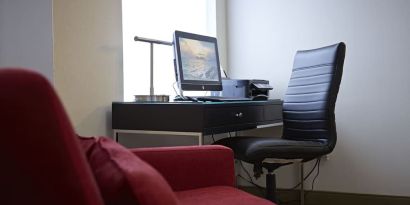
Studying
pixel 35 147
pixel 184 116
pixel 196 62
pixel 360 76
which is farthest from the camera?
pixel 360 76

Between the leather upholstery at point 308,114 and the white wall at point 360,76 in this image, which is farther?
the white wall at point 360,76

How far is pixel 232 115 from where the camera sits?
223 cm

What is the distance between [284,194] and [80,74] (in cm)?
Result: 189

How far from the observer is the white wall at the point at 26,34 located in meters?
1.33

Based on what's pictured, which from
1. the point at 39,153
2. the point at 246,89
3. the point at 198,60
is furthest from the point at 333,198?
the point at 39,153

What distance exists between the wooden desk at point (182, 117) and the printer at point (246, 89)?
317 millimetres

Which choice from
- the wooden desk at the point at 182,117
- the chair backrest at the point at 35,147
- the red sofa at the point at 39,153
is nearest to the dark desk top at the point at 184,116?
the wooden desk at the point at 182,117

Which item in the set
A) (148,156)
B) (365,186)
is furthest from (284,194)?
(148,156)

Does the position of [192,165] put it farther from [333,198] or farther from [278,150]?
[333,198]

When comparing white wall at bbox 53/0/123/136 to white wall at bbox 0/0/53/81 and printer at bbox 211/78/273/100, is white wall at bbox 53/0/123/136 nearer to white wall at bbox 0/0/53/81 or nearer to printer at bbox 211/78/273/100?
white wall at bbox 0/0/53/81

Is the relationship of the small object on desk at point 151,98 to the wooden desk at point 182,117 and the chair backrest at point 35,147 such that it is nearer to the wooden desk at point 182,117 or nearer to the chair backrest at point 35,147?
the wooden desk at point 182,117

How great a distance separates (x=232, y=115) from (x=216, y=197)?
0.90m

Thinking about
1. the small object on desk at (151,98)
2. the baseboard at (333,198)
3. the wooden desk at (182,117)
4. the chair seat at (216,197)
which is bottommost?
the baseboard at (333,198)

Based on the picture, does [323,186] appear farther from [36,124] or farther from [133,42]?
[36,124]
